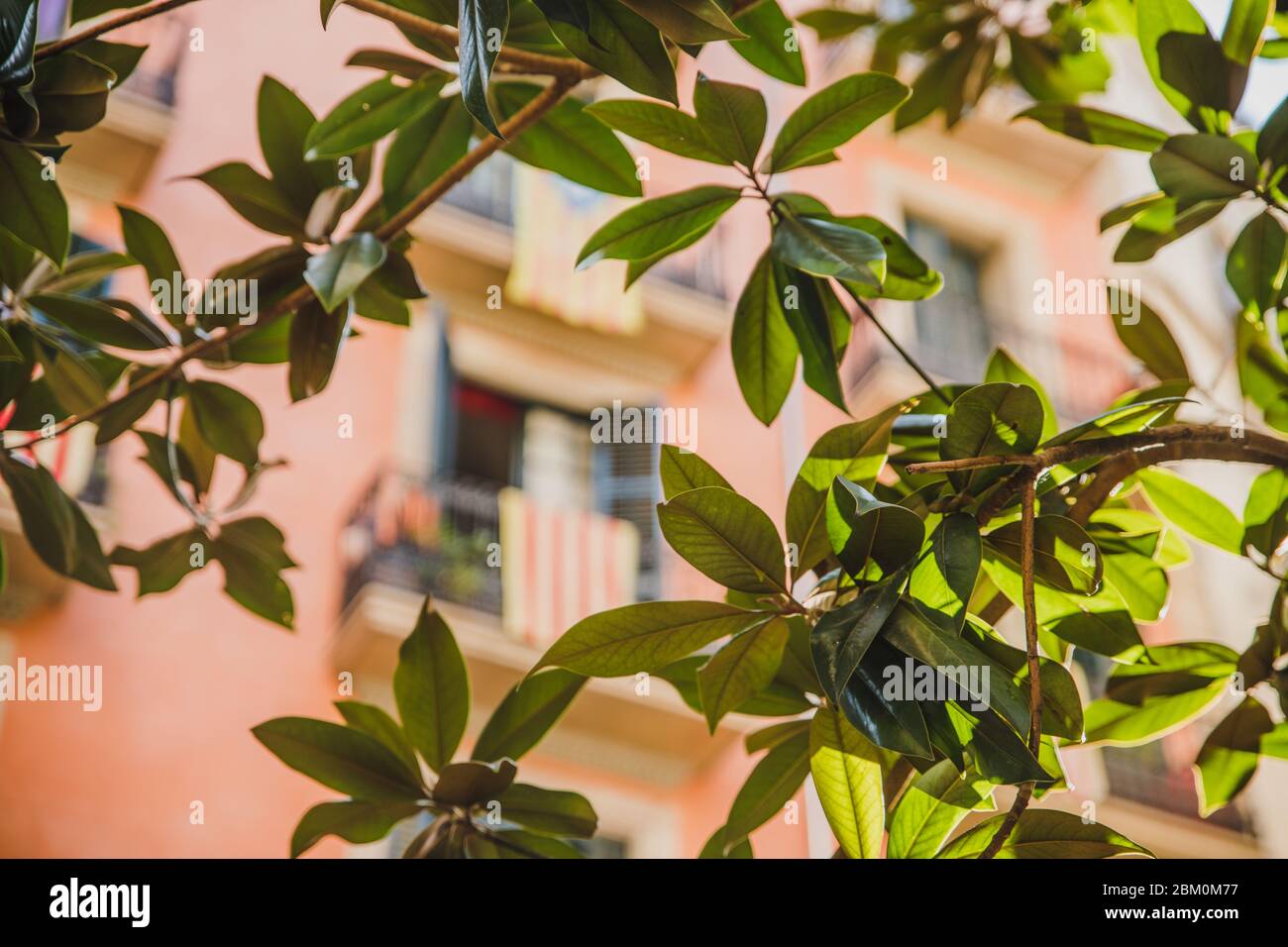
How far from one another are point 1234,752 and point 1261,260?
18.7 inches

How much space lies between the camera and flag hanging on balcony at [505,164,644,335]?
6.71 meters

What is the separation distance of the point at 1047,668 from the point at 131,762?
4861mm

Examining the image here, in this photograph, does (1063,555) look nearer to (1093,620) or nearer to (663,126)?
(1093,620)

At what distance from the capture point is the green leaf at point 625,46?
0.94 meters

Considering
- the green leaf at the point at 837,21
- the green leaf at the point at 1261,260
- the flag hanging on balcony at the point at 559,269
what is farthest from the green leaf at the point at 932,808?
the flag hanging on balcony at the point at 559,269

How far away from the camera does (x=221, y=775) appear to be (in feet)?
17.5

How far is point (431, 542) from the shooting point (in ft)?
20.0

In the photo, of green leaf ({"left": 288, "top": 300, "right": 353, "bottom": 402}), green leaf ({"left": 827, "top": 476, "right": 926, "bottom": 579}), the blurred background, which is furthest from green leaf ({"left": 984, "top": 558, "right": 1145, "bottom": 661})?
the blurred background

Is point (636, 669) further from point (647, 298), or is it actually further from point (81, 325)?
point (647, 298)

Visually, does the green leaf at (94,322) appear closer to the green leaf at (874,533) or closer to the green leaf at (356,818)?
the green leaf at (356,818)

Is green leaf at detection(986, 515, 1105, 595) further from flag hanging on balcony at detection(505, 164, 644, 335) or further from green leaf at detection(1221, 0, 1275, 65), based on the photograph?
flag hanging on balcony at detection(505, 164, 644, 335)

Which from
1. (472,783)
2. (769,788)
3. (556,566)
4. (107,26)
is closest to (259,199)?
(107,26)
